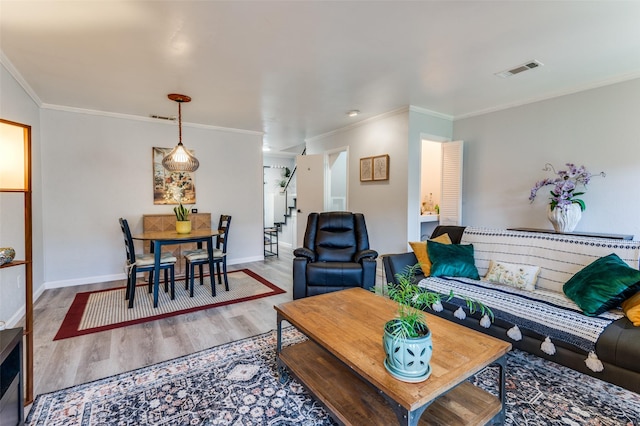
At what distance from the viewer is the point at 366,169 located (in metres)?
4.77

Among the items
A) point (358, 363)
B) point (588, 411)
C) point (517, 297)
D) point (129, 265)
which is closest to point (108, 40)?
point (129, 265)

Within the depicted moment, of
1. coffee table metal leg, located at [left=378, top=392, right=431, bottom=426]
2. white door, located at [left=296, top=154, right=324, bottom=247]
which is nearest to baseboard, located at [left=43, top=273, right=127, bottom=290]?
white door, located at [left=296, top=154, right=324, bottom=247]

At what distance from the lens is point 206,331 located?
271 cm

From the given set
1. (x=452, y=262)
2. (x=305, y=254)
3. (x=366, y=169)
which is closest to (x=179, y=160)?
(x=305, y=254)

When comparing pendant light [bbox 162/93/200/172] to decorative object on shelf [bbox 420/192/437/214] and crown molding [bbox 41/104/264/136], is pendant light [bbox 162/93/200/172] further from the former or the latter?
decorative object on shelf [bbox 420/192/437/214]

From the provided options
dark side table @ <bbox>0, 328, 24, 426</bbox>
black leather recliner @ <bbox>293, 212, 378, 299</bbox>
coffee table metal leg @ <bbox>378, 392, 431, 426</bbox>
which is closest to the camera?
coffee table metal leg @ <bbox>378, 392, 431, 426</bbox>

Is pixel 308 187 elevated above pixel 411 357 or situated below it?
above

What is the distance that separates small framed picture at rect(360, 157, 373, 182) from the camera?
15.4 feet

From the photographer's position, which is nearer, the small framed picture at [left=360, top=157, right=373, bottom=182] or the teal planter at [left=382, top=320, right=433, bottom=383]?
the teal planter at [left=382, top=320, right=433, bottom=383]

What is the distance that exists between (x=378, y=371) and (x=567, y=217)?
10.4ft

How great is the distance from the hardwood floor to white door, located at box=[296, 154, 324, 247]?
239 cm

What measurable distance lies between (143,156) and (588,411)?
5493mm

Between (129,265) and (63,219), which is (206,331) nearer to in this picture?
(129,265)

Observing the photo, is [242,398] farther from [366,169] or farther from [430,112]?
[430,112]
